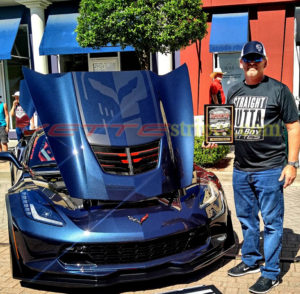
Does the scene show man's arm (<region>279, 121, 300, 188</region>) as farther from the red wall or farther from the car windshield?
the red wall

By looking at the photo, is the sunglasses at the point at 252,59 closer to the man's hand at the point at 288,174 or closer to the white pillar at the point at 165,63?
the man's hand at the point at 288,174

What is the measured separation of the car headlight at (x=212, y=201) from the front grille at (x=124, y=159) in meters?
0.57

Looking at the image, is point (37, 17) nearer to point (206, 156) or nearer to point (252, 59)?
point (206, 156)

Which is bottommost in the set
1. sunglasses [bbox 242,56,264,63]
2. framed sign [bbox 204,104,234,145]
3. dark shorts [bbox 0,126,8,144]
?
dark shorts [bbox 0,126,8,144]

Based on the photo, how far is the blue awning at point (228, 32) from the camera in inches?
432

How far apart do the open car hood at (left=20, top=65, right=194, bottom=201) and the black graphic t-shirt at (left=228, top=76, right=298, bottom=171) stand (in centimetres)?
62

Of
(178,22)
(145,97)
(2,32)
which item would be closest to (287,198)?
(145,97)

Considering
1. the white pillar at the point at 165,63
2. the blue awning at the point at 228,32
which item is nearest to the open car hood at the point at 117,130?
the blue awning at the point at 228,32

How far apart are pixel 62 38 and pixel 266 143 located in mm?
10316

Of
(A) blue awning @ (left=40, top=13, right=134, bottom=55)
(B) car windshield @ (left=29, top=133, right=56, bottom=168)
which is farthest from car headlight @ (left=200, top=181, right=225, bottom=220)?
(A) blue awning @ (left=40, top=13, right=134, bottom=55)

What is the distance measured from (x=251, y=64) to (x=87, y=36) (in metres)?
7.23

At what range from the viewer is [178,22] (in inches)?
342

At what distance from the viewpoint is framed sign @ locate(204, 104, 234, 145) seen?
10.4 ft

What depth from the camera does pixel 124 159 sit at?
3.28m
